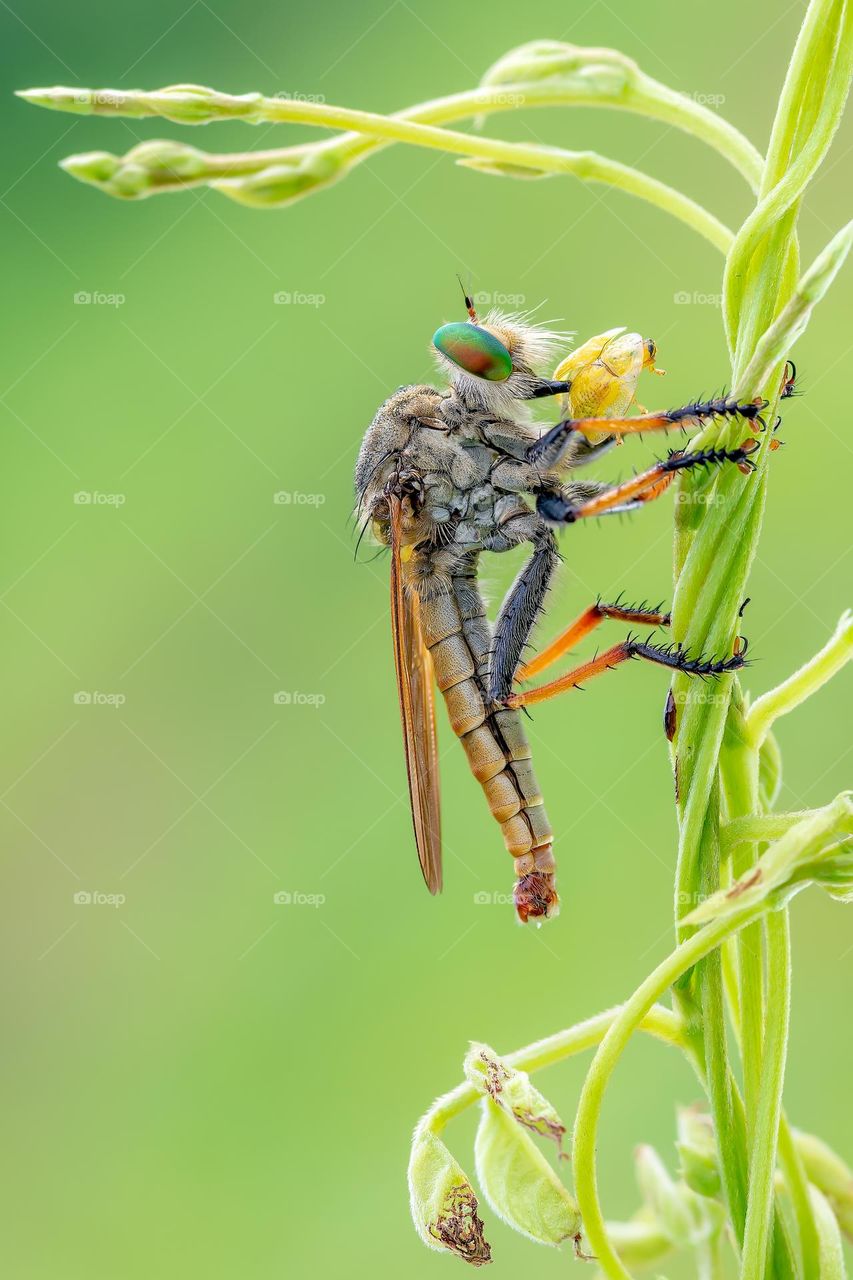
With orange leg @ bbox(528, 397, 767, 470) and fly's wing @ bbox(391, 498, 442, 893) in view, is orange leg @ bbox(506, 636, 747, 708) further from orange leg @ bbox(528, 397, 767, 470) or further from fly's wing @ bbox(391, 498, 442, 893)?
orange leg @ bbox(528, 397, 767, 470)

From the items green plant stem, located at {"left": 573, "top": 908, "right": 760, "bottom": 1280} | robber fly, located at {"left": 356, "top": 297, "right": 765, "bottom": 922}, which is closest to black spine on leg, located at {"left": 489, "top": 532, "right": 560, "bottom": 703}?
robber fly, located at {"left": 356, "top": 297, "right": 765, "bottom": 922}

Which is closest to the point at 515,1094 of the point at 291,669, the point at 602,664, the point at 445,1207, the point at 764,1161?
the point at 445,1207

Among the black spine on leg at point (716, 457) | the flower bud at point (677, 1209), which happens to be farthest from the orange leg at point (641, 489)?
the flower bud at point (677, 1209)

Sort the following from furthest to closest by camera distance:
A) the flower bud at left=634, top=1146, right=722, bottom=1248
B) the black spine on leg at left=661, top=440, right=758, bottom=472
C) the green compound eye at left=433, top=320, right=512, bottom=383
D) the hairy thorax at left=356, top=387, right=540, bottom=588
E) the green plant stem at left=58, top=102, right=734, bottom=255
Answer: the hairy thorax at left=356, top=387, right=540, bottom=588
the green compound eye at left=433, top=320, right=512, bottom=383
the flower bud at left=634, top=1146, right=722, bottom=1248
the green plant stem at left=58, top=102, right=734, bottom=255
the black spine on leg at left=661, top=440, right=758, bottom=472

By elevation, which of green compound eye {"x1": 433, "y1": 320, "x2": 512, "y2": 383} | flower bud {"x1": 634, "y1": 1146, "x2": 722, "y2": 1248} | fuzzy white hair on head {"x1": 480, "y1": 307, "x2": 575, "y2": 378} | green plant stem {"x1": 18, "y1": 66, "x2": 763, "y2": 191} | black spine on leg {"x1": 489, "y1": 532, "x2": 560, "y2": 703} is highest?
fuzzy white hair on head {"x1": 480, "y1": 307, "x2": 575, "y2": 378}

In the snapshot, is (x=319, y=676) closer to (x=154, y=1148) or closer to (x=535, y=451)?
(x=154, y=1148)

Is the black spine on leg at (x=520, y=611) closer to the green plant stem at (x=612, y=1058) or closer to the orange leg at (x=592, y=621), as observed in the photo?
the orange leg at (x=592, y=621)

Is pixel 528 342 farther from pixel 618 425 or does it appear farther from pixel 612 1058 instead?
pixel 612 1058
